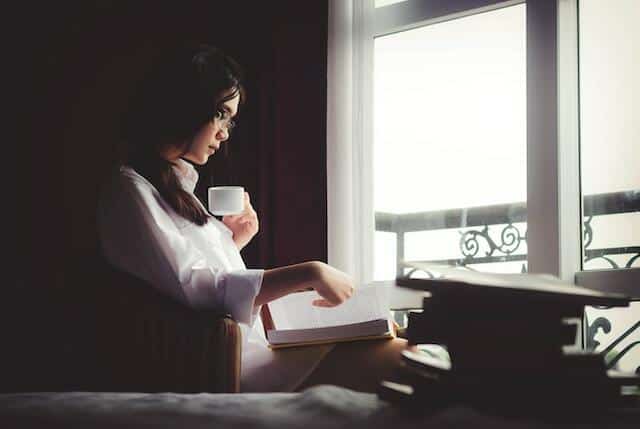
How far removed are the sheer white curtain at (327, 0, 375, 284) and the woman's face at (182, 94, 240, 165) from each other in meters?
1.03

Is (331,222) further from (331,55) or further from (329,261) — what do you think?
(331,55)

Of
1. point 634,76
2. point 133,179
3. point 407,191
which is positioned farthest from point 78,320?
point 634,76

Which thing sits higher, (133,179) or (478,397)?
(133,179)

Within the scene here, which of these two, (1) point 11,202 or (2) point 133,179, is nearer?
(2) point 133,179

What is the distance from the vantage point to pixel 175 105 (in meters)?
1.85

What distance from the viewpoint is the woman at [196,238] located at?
1.61 m

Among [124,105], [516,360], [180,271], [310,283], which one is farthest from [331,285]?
→ [124,105]

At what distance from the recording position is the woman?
5.28 feet

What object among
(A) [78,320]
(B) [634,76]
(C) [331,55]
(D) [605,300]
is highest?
(C) [331,55]

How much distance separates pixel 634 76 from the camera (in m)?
2.51

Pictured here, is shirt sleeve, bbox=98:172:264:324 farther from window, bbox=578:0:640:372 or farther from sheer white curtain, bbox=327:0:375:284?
window, bbox=578:0:640:372

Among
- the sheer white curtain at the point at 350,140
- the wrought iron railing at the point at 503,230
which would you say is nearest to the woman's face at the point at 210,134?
the wrought iron railing at the point at 503,230

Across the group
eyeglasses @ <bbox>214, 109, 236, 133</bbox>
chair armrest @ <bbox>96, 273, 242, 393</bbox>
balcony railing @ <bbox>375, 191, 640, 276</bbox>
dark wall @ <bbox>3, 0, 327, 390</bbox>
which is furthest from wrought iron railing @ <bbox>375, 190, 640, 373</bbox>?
chair armrest @ <bbox>96, 273, 242, 393</bbox>

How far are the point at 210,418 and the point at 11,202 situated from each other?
2.45m
